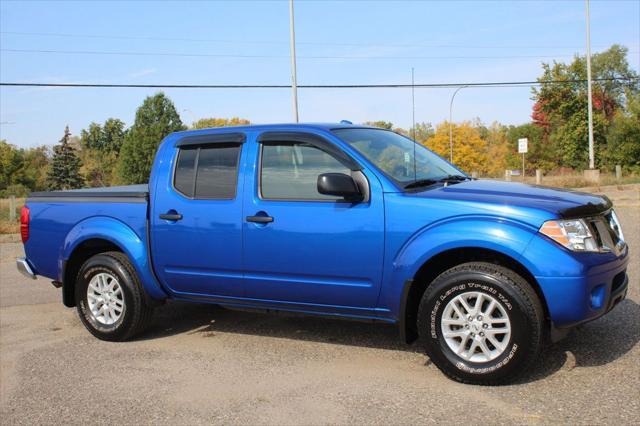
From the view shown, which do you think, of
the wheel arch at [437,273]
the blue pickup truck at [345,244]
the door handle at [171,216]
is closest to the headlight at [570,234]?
the blue pickup truck at [345,244]

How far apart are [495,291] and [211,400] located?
2.00m

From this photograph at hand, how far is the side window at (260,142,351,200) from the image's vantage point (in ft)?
15.1

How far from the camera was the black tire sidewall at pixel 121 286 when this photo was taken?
212 inches

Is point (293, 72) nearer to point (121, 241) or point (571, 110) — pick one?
point (121, 241)

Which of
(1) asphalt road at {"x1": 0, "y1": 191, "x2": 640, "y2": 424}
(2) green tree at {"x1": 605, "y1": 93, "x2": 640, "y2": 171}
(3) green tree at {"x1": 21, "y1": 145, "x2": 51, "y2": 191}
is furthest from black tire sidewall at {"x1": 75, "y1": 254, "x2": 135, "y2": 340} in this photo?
(3) green tree at {"x1": 21, "y1": 145, "x2": 51, "y2": 191}

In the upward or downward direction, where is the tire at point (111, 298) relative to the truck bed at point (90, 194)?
Result: downward

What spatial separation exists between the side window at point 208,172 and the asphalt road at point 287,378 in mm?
1350

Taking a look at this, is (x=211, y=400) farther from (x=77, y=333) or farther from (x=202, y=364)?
(x=77, y=333)

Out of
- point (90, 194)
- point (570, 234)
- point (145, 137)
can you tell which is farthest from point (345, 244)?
point (145, 137)

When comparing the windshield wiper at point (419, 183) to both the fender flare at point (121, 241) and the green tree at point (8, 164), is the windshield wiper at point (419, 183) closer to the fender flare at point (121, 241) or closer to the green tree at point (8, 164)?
the fender flare at point (121, 241)

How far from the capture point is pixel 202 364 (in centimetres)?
474

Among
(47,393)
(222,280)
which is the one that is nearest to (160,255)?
(222,280)

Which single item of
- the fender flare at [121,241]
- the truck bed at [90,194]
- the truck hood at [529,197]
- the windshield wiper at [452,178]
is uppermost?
the windshield wiper at [452,178]

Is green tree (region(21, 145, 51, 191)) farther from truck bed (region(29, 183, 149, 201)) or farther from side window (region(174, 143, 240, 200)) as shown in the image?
side window (region(174, 143, 240, 200))
